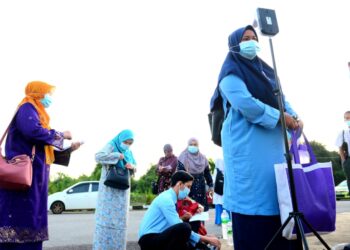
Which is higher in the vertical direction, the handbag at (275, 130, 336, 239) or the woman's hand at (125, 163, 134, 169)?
the woman's hand at (125, 163, 134, 169)

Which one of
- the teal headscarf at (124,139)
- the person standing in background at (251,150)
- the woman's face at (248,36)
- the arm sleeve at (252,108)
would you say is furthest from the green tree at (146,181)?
the arm sleeve at (252,108)

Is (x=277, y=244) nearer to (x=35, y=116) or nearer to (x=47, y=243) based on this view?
(x=35, y=116)

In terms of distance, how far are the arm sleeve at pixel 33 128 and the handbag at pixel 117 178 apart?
182cm

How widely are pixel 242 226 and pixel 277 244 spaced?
212 mm

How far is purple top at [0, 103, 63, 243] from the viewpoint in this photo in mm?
3322

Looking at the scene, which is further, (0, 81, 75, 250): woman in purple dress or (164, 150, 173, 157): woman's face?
(164, 150, 173, 157): woman's face

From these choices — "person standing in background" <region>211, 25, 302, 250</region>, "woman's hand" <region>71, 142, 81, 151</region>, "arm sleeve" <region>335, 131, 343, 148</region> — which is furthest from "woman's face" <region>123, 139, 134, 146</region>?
"arm sleeve" <region>335, 131, 343, 148</region>

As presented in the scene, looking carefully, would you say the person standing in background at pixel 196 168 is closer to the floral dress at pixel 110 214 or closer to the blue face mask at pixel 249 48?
the floral dress at pixel 110 214

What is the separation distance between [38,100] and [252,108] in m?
2.06

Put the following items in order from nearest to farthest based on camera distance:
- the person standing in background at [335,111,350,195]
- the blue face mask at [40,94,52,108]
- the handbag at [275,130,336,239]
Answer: the handbag at [275,130,336,239]
the blue face mask at [40,94,52,108]
the person standing in background at [335,111,350,195]

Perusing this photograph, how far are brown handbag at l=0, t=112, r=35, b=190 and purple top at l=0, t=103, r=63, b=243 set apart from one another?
0.38ft

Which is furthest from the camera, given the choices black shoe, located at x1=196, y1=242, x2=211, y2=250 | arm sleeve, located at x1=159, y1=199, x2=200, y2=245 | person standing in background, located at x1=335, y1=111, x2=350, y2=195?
person standing in background, located at x1=335, y1=111, x2=350, y2=195

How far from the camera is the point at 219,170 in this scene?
325 inches

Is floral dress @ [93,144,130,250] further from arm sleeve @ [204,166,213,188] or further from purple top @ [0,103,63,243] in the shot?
arm sleeve @ [204,166,213,188]
